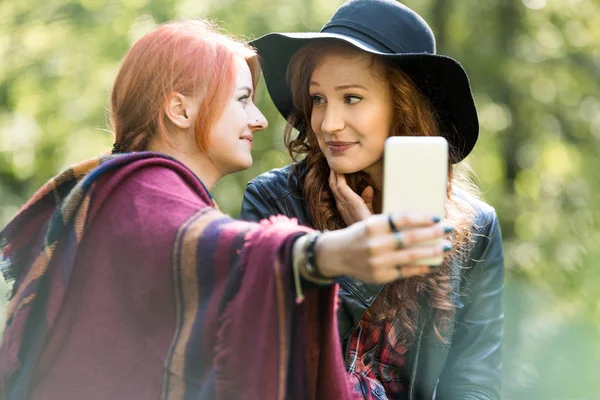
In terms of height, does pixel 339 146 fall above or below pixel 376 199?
above

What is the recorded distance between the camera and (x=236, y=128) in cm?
223

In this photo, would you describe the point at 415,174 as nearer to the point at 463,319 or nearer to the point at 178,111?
the point at 178,111

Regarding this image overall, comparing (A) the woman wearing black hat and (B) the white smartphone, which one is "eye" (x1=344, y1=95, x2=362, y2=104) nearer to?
(A) the woman wearing black hat

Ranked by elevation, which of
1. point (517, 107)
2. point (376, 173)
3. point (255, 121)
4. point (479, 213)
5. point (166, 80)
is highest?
point (166, 80)

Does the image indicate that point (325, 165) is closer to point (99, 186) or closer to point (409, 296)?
point (409, 296)

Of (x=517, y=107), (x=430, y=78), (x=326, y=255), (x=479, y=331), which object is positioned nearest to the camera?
(x=326, y=255)

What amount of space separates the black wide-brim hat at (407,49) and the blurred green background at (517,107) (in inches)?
135

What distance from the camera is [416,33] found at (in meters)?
2.58

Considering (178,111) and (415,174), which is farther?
(178,111)

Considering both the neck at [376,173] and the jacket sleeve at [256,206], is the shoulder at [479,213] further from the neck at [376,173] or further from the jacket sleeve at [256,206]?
the jacket sleeve at [256,206]

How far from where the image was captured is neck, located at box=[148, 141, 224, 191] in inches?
83.9

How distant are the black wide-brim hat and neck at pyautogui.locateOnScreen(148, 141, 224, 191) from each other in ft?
1.81

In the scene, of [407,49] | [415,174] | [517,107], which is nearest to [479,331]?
[407,49]

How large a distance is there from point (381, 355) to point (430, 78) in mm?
911
